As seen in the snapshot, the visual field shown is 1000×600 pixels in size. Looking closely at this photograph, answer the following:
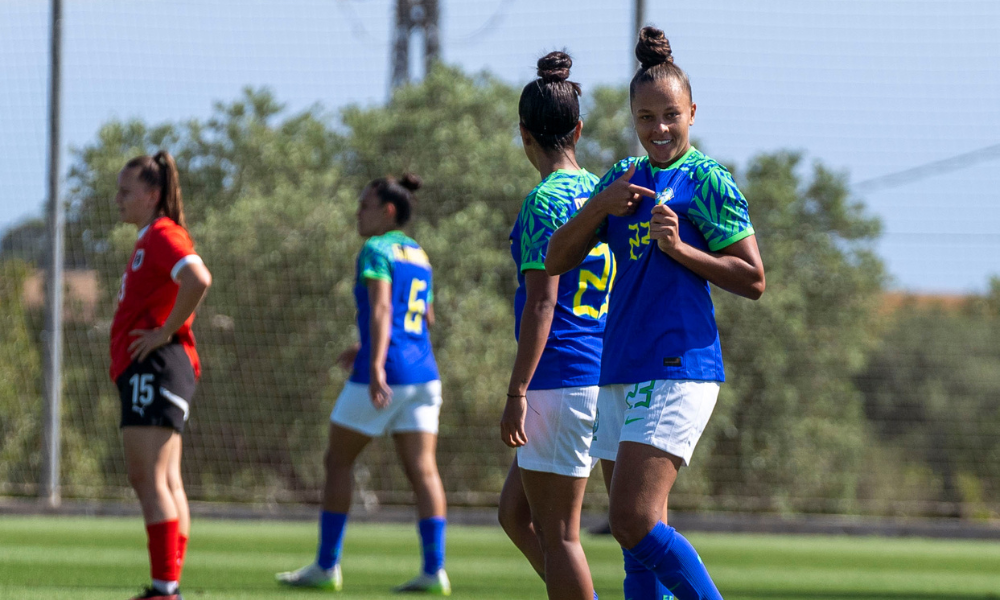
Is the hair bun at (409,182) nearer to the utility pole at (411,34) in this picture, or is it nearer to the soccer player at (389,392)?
the soccer player at (389,392)

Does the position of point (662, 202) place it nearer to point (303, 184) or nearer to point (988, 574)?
point (988, 574)

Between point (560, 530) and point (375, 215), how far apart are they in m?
3.29

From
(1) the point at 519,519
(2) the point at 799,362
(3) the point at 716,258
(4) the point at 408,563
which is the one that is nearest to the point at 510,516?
(1) the point at 519,519

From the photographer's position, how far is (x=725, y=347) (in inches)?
636

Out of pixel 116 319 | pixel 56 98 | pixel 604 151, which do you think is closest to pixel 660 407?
pixel 116 319

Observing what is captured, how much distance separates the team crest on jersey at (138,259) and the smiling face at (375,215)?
5.62 feet

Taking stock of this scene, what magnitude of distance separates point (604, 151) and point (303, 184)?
341 inches

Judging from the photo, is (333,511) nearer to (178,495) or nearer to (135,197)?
(178,495)

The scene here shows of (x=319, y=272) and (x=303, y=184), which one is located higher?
(x=303, y=184)

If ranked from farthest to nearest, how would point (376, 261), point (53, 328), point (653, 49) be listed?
point (53, 328)
point (376, 261)
point (653, 49)

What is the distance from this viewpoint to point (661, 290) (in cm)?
339

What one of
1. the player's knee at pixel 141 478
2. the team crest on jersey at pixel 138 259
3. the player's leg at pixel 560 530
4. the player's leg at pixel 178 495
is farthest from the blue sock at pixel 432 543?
the player's leg at pixel 560 530

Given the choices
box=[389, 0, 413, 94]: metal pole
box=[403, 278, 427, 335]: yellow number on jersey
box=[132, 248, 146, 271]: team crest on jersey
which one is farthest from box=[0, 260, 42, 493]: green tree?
box=[389, 0, 413, 94]: metal pole

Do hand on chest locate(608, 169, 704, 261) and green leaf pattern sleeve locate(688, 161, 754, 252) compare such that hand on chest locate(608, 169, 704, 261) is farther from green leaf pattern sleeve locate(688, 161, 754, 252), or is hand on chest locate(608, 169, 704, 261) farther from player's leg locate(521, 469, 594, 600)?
player's leg locate(521, 469, 594, 600)
